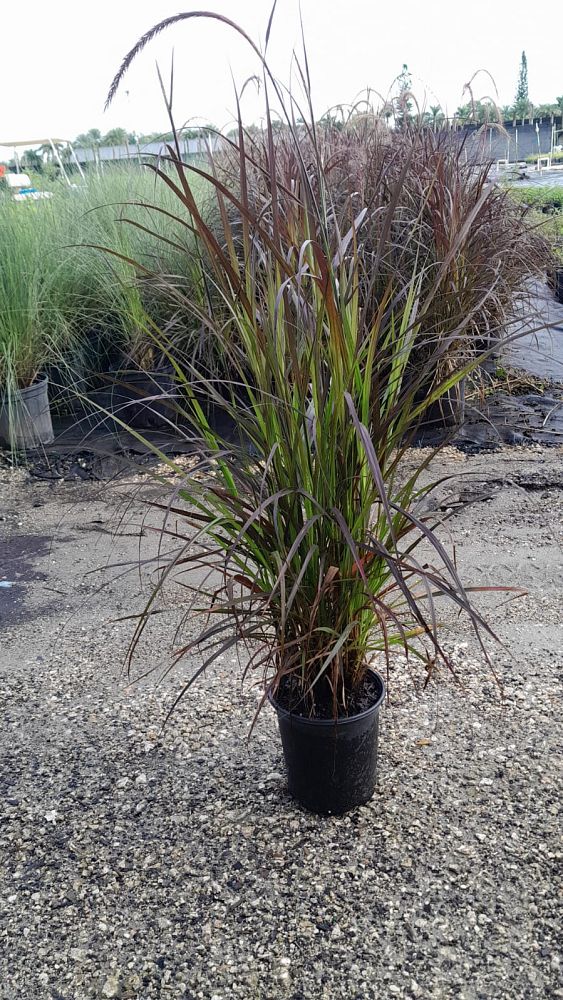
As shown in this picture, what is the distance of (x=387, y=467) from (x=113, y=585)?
1539 mm

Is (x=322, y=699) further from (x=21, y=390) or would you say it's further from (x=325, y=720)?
(x=21, y=390)

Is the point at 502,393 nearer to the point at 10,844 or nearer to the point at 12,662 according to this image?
the point at 12,662

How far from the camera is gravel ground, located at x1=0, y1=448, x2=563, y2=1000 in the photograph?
3.97 feet

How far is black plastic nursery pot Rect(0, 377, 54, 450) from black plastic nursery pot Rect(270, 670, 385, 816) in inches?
121

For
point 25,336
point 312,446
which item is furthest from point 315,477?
point 25,336

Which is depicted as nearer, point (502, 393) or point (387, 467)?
point (387, 467)

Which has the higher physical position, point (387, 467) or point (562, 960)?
point (387, 467)

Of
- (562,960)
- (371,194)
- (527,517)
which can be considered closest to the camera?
(562,960)

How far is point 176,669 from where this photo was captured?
211 centimetres

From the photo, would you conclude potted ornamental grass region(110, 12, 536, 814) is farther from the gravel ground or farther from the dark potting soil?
the gravel ground

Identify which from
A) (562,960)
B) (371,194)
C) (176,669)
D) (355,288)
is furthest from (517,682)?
(371,194)

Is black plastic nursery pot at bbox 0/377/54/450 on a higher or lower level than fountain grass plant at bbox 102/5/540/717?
lower

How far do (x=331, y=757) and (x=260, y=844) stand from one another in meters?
0.21

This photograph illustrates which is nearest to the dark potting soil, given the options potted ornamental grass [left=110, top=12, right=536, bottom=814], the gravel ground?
potted ornamental grass [left=110, top=12, right=536, bottom=814]
